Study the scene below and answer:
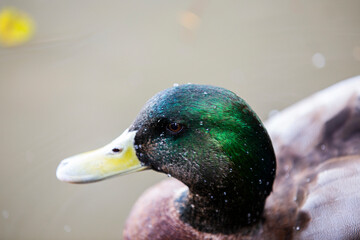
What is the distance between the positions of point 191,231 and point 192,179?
36cm

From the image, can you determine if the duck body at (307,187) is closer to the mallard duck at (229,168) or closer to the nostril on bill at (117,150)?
the mallard duck at (229,168)

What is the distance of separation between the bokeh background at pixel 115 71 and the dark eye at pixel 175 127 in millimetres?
1223

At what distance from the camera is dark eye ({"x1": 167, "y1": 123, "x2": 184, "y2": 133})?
1736mm

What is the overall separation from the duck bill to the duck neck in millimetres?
328

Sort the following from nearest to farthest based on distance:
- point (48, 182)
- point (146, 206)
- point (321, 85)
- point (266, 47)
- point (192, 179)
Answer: point (192, 179) → point (146, 206) → point (48, 182) → point (321, 85) → point (266, 47)

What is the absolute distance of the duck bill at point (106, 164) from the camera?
180 cm

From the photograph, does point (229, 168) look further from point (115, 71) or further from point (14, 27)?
point (14, 27)

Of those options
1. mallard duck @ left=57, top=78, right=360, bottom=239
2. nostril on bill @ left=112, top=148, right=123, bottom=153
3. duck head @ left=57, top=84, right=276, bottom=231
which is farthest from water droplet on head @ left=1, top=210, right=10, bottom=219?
nostril on bill @ left=112, top=148, right=123, bottom=153

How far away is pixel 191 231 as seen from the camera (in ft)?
6.84

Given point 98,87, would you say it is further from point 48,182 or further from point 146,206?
point 146,206

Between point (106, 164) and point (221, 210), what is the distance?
0.53 metres

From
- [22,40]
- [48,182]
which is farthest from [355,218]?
[22,40]

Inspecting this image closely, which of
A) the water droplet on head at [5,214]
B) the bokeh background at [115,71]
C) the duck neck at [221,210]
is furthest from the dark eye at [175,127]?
the water droplet on head at [5,214]

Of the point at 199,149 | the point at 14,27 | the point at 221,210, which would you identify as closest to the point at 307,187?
the point at 221,210
